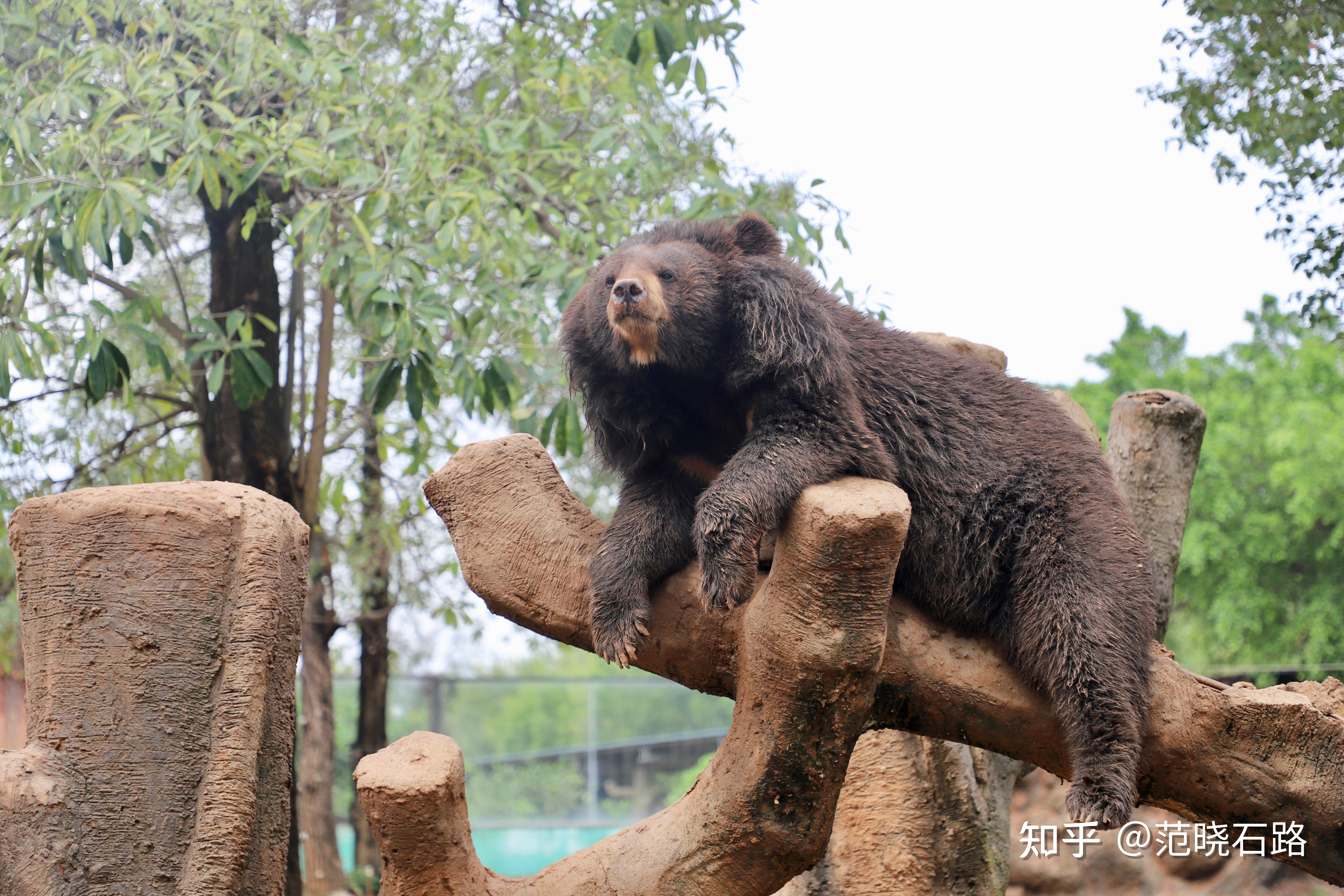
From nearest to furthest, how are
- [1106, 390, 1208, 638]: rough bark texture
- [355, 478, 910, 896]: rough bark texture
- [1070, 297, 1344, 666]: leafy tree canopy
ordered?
[355, 478, 910, 896]: rough bark texture → [1106, 390, 1208, 638]: rough bark texture → [1070, 297, 1344, 666]: leafy tree canopy

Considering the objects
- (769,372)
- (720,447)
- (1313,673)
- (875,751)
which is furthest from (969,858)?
(1313,673)


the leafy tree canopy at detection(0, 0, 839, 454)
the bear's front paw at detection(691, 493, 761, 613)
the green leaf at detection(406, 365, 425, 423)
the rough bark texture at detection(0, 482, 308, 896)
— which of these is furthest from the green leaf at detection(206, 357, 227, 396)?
the bear's front paw at detection(691, 493, 761, 613)

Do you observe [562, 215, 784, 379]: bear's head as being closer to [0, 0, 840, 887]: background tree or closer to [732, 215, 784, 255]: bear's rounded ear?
[732, 215, 784, 255]: bear's rounded ear

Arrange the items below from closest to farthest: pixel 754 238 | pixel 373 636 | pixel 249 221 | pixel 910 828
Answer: pixel 754 238 < pixel 910 828 < pixel 249 221 < pixel 373 636

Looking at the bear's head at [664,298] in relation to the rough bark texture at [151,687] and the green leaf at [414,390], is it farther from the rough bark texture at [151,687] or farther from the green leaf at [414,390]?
the green leaf at [414,390]

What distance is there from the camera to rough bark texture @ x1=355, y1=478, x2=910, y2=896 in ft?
7.30

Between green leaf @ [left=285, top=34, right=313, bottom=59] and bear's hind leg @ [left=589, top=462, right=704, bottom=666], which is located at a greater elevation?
green leaf @ [left=285, top=34, right=313, bottom=59]

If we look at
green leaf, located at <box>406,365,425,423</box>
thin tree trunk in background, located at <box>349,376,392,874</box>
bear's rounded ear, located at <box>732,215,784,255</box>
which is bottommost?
thin tree trunk in background, located at <box>349,376,392,874</box>

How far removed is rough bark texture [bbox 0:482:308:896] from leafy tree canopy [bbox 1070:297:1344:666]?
485 inches

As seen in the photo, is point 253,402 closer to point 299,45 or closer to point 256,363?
point 256,363

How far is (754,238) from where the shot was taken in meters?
2.85

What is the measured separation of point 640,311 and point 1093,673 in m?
1.43

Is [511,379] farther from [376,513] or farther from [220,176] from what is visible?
[376,513]


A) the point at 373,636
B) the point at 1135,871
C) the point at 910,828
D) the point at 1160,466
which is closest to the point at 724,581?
the point at 910,828
